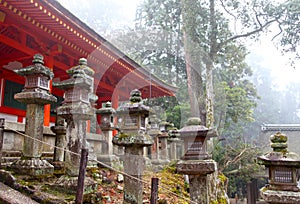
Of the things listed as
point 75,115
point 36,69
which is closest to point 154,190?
point 75,115

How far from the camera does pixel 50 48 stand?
7.30 m

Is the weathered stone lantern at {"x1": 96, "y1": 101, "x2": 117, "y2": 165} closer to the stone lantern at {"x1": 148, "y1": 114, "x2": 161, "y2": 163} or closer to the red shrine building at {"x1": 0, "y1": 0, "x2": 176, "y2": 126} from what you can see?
the red shrine building at {"x1": 0, "y1": 0, "x2": 176, "y2": 126}

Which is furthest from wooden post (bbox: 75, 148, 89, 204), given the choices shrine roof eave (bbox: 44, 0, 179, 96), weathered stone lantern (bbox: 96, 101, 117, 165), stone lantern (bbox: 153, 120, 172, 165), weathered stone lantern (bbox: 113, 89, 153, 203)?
stone lantern (bbox: 153, 120, 172, 165)

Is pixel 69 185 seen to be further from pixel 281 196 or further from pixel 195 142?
pixel 281 196

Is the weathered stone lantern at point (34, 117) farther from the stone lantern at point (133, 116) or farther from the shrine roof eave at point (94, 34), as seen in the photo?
the shrine roof eave at point (94, 34)

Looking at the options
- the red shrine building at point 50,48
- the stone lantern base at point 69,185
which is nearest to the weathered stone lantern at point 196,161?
the stone lantern base at point 69,185

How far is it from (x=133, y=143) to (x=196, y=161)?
1.03m

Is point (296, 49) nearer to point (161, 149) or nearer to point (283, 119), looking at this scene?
point (161, 149)

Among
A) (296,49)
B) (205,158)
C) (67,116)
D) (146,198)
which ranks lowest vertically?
(146,198)

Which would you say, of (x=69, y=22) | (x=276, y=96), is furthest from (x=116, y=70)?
(x=276, y=96)

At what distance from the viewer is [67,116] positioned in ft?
13.8

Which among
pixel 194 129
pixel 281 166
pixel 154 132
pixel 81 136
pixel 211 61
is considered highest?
pixel 211 61

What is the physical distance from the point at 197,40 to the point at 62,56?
6368mm

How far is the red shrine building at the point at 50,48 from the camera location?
18.1 feet
